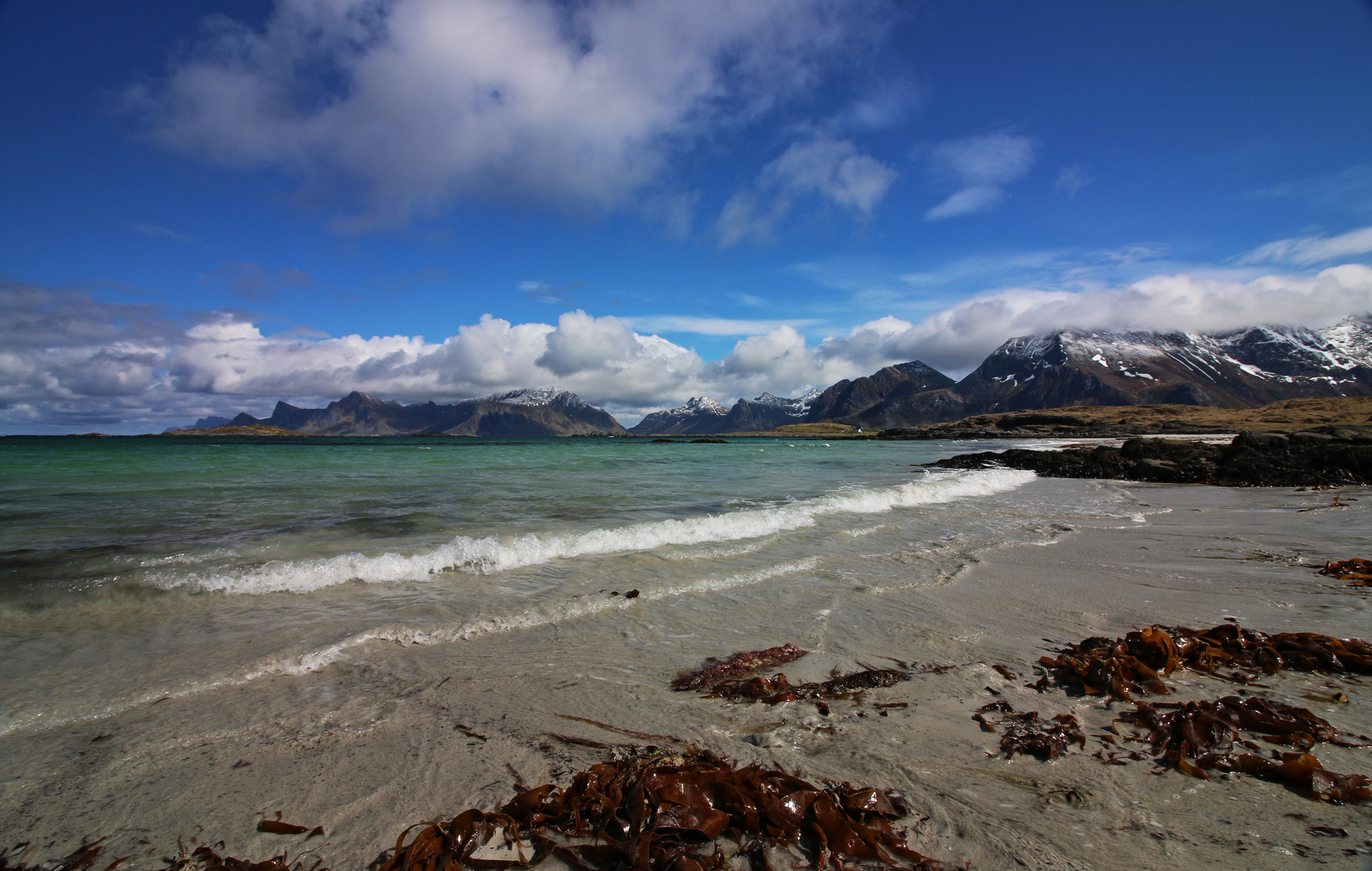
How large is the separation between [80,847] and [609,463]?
29362mm

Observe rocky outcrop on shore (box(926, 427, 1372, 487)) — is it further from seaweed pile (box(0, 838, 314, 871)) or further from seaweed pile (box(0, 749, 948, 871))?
seaweed pile (box(0, 838, 314, 871))

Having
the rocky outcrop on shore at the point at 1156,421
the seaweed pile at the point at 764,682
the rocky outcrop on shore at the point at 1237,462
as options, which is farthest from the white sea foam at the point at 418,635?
the rocky outcrop on shore at the point at 1156,421

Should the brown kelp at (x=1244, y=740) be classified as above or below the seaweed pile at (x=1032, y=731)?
above

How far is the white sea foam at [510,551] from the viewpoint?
7.08 meters

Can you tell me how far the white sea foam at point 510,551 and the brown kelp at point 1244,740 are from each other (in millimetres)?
7119

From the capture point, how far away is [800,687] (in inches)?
A: 167

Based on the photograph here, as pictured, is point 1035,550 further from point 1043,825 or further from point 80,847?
point 80,847

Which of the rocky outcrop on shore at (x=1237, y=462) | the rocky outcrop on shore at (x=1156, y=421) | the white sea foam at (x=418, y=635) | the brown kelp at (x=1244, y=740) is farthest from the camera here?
the rocky outcrop on shore at (x=1156, y=421)

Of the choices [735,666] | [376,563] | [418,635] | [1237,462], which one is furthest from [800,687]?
[1237,462]

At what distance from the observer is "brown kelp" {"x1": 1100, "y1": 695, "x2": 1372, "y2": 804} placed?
111 inches

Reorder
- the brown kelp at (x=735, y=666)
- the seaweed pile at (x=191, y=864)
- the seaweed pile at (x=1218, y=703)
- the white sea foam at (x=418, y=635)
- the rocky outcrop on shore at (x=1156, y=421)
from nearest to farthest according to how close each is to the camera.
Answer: the seaweed pile at (x=191, y=864) < the seaweed pile at (x=1218, y=703) < the white sea foam at (x=418, y=635) < the brown kelp at (x=735, y=666) < the rocky outcrop on shore at (x=1156, y=421)

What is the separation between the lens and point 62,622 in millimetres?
5684

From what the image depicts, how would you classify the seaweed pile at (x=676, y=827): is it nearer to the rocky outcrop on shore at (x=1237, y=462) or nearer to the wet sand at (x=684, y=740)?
the wet sand at (x=684, y=740)

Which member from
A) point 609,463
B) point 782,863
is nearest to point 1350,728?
point 782,863
